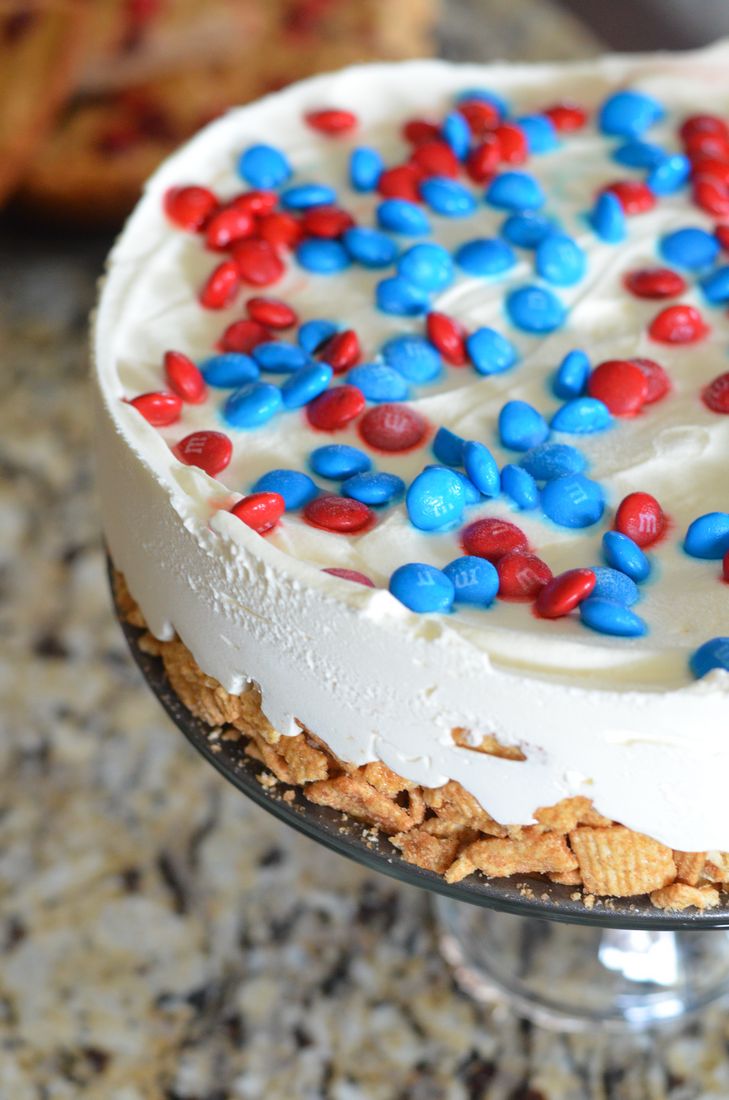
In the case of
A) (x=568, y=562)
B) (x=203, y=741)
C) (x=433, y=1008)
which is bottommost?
(x=433, y=1008)

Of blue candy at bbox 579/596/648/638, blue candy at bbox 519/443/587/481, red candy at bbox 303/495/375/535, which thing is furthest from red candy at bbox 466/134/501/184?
blue candy at bbox 579/596/648/638

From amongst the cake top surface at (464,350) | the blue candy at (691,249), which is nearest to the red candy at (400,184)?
the cake top surface at (464,350)

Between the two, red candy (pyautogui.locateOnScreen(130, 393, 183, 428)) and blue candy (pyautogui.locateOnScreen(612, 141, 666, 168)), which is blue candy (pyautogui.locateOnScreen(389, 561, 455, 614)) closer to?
red candy (pyautogui.locateOnScreen(130, 393, 183, 428))

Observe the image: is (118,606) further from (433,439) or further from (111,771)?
(111,771)

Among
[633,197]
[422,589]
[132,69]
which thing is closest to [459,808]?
[422,589]

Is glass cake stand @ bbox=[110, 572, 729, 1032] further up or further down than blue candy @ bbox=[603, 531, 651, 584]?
further down

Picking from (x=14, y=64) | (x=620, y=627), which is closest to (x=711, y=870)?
(x=620, y=627)
